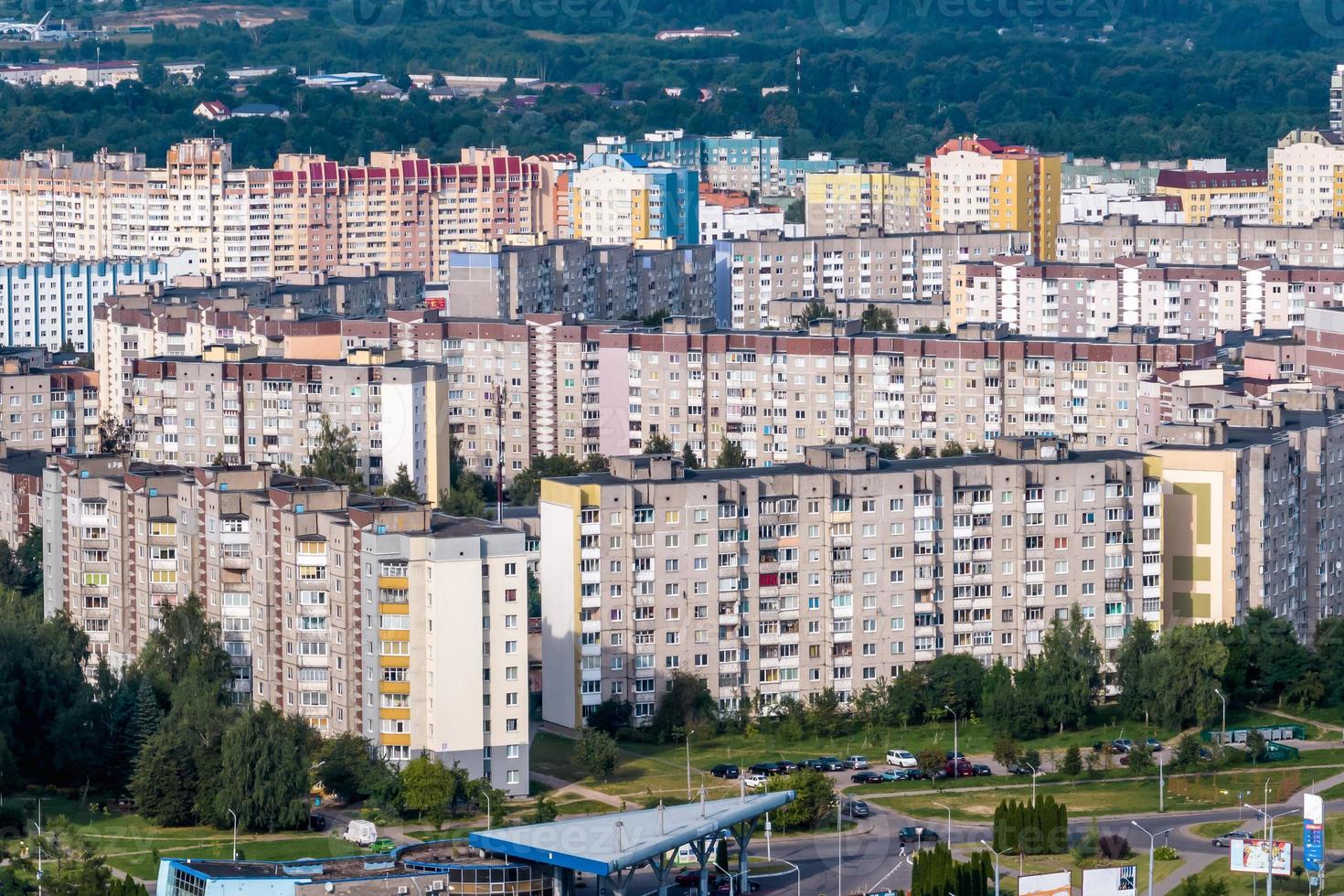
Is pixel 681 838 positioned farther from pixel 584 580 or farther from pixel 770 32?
pixel 770 32

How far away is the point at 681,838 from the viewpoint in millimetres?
32094

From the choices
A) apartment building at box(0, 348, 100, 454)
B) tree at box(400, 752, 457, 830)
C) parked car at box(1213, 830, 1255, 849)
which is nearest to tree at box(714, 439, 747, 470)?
apartment building at box(0, 348, 100, 454)

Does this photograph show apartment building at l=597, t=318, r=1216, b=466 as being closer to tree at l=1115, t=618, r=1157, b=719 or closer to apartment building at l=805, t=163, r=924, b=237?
tree at l=1115, t=618, r=1157, b=719

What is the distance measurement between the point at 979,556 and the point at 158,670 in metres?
10.7

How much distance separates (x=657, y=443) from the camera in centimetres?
5775

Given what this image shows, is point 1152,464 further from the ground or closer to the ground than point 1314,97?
closer to the ground

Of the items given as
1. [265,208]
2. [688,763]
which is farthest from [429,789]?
[265,208]

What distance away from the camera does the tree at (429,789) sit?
35.8m

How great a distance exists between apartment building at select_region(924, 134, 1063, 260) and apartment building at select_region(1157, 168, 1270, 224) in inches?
131

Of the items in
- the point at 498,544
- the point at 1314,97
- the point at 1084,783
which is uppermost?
the point at 1314,97

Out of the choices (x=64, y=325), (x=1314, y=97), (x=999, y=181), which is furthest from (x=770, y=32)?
(x=64, y=325)

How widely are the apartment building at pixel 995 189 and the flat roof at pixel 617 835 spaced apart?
5389cm

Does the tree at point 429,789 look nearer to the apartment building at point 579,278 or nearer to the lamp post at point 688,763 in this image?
the lamp post at point 688,763

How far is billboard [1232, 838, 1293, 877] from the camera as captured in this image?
3275 centimetres
